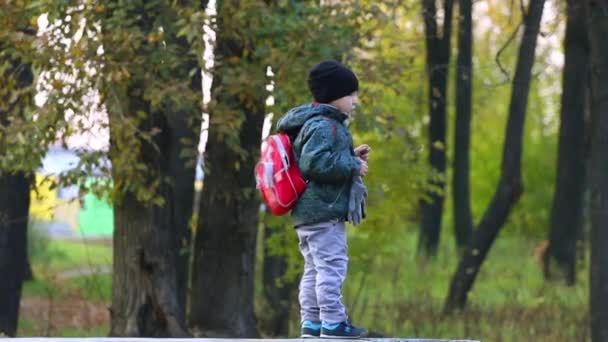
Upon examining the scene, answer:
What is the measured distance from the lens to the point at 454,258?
31422 mm

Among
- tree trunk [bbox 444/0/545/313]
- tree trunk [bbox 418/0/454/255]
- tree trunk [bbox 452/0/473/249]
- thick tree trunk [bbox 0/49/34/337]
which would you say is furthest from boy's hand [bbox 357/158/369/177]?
tree trunk [bbox 452/0/473/249]

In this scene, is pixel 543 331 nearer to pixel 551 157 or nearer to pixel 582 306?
pixel 582 306

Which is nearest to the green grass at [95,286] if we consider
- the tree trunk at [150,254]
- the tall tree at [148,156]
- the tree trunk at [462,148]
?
the tall tree at [148,156]

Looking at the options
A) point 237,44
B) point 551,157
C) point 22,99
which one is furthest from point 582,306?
point 551,157

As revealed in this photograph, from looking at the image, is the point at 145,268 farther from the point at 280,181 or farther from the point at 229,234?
the point at 280,181

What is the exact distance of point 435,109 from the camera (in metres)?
26.2

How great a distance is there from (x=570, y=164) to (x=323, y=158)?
16904 mm

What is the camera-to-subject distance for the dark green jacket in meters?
7.93

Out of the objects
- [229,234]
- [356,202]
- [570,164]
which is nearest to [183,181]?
[229,234]

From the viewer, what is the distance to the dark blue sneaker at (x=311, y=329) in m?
8.42

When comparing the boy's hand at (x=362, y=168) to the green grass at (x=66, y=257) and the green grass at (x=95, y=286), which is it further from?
the green grass at (x=66, y=257)

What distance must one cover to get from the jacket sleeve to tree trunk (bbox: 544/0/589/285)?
1246 cm

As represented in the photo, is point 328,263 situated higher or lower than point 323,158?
lower

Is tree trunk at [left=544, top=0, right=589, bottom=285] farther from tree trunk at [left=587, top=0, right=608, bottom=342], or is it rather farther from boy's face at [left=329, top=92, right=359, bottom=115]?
boy's face at [left=329, top=92, right=359, bottom=115]
